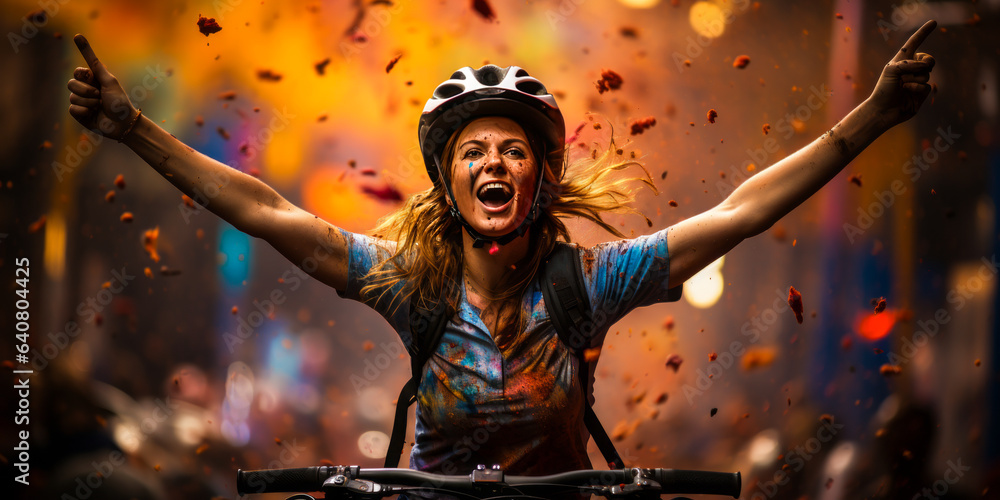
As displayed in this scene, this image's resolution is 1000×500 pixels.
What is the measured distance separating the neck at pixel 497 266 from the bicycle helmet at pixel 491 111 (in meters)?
0.09

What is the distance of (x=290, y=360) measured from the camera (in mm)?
7008

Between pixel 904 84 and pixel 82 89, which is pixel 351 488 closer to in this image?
pixel 82 89

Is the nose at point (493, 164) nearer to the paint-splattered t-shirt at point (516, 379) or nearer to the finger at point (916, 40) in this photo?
the paint-splattered t-shirt at point (516, 379)

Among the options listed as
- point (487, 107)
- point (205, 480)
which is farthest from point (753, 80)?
point (205, 480)

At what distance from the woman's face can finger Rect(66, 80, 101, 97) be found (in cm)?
151

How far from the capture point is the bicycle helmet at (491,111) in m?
3.11

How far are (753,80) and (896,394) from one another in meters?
3.53

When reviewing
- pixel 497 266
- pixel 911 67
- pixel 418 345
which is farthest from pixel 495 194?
pixel 911 67

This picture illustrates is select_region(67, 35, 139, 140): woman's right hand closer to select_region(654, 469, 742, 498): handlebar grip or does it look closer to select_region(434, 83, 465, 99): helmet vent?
select_region(434, 83, 465, 99): helmet vent

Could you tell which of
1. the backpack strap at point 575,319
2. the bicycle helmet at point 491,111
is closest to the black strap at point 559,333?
the backpack strap at point 575,319

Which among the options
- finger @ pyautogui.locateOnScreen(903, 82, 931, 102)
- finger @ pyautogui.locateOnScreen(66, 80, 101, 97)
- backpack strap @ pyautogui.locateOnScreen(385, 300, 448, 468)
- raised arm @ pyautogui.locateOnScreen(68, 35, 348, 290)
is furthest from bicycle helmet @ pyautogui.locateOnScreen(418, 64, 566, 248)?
finger @ pyautogui.locateOnScreen(903, 82, 931, 102)

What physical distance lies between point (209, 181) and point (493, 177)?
120cm

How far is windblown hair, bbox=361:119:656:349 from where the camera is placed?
3023 mm

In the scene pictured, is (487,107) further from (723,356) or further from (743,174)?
(723,356)
